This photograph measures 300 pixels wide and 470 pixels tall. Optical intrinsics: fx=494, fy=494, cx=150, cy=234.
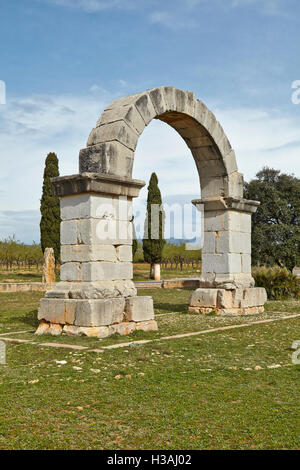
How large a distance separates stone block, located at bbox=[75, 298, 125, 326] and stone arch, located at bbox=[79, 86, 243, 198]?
2010 millimetres

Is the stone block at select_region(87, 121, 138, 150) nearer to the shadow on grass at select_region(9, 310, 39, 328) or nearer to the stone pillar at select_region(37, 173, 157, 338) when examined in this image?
the stone pillar at select_region(37, 173, 157, 338)

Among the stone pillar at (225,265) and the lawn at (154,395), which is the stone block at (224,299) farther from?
the lawn at (154,395)

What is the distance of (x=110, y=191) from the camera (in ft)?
25.0

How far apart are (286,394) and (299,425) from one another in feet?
2.54

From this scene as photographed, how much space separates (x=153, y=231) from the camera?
28422mm

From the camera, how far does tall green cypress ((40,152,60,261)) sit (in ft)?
81.4

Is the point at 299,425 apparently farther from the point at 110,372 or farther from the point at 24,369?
the point at 24,369

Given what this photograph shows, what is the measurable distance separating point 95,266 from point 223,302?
363 centimetres

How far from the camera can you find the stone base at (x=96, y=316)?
7016 mm

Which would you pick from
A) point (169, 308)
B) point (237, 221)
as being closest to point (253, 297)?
point (237, 221)

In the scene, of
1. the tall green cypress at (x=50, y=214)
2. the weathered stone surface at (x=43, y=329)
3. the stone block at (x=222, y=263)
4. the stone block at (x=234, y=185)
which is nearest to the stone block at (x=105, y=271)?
the weathered stone surface at (x=43, y=329)

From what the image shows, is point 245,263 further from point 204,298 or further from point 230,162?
point 230,162

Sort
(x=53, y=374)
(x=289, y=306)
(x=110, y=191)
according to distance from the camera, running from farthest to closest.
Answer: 1. (x=289, y=306)
2. (x=110, y=191)
3. (x=53, y=374)
